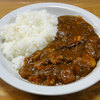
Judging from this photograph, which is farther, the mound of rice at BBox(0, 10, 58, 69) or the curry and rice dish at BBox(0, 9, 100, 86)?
the mound of rice at BBox(0, 10, 58, 69)

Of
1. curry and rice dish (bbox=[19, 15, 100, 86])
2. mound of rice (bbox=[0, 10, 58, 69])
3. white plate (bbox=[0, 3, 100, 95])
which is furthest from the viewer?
mound of rice (bbox=[0, 10, 58, 69])

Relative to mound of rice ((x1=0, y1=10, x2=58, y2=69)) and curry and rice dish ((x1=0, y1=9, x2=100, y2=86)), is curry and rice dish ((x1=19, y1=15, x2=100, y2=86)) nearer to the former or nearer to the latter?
curry and rice dish ((x1=0, y1=9, x2=100, y2=86))

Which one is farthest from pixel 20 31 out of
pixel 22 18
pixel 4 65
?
pixel 4 65

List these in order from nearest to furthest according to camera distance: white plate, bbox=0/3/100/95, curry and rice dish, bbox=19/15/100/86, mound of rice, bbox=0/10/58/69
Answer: white plate, bbox=0/3/100/95, curry and rice dish, bbox=19/15/100/86, mound of rice, bbox=0/10/58/69

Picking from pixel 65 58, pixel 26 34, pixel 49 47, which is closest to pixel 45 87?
pixel 65 58

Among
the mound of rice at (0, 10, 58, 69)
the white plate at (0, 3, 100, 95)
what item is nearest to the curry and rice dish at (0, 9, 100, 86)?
the mound of rice at (0, 10, 58, 69)

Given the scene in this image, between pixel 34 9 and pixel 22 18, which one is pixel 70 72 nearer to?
pixel 22 18
